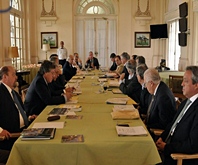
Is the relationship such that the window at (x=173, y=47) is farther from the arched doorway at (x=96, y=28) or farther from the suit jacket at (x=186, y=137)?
the suit jacket at (x=186, y=137)

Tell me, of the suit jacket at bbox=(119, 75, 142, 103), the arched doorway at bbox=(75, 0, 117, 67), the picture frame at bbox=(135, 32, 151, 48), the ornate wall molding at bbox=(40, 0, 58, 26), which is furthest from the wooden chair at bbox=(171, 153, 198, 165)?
the ornate wall molding at bbox=(40, 0, 58, 26)

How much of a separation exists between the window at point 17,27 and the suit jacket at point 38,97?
7010 mm

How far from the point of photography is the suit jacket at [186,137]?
257 cm

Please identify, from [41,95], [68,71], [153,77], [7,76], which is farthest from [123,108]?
[68,71]

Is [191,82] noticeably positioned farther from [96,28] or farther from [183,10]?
[96,28]

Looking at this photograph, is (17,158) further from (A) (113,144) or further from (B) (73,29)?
(B) (73,29)

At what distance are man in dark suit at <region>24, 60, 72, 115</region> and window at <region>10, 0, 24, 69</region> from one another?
272 inches

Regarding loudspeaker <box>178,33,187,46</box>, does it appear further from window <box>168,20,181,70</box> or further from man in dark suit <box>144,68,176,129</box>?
man in dark suit <box>144,68,176,129</box>

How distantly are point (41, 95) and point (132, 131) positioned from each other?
1872mm

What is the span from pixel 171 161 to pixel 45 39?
11728mm

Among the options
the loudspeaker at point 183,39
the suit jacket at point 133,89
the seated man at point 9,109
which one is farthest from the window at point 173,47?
the seated man at point 9,109

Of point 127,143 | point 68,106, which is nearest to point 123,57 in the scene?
point 68,106

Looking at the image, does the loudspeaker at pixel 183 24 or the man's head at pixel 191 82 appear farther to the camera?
the loudspeaker at pixel 183 24

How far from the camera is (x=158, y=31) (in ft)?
41.9
